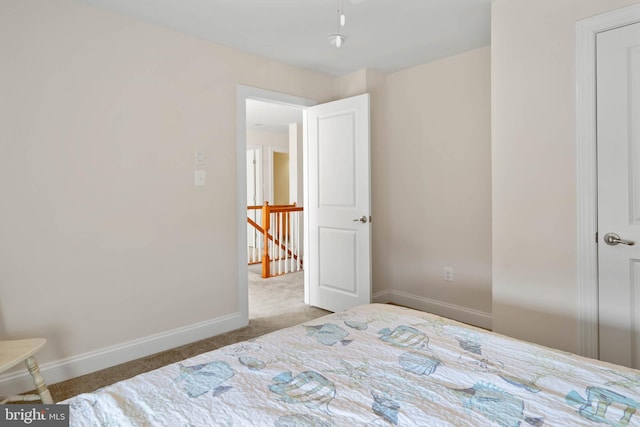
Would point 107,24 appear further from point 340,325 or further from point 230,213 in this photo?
point 340,325

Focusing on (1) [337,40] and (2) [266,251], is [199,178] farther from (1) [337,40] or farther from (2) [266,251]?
(2) [266,251]

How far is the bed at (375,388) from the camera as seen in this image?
888 millimetres

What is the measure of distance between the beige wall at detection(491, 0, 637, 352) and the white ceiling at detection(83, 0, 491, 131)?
0.42m

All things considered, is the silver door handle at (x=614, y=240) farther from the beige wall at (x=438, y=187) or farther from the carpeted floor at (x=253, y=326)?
the carpeted floor at (x=253, y=326)

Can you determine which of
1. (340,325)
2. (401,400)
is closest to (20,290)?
(340,325)

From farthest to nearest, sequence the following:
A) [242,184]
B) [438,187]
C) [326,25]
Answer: [438,187], [242,184], [326,25]

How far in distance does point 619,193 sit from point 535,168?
1.34 feet

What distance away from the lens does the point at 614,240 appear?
6.19ft

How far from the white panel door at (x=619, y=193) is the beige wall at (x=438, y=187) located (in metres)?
1.08

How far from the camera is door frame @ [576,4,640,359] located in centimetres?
194

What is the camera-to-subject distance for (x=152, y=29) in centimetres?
258

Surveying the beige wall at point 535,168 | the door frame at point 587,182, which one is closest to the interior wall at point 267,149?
the beige wall at point 535,168

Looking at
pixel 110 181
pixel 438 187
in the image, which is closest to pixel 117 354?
pixel 110 181

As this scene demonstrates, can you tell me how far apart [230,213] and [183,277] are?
2.02ft
